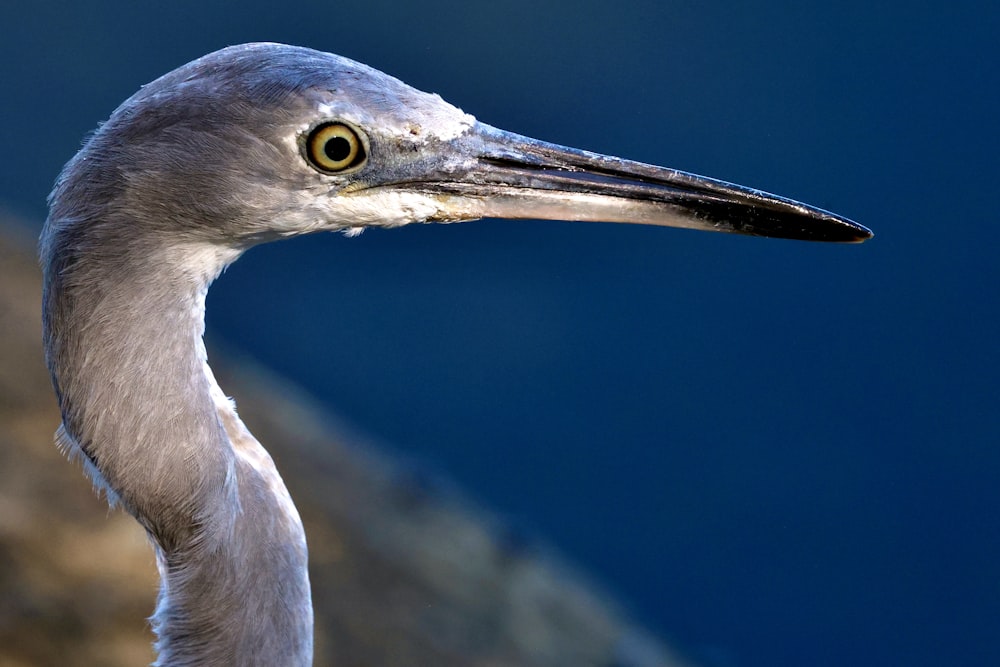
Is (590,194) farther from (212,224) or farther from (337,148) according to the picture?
(212,224)

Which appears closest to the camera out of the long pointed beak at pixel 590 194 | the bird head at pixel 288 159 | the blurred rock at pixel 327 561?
the bird head at pixel 288 159

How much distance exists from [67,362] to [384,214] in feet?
1.82

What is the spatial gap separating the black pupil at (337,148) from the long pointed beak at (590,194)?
14 centimetres

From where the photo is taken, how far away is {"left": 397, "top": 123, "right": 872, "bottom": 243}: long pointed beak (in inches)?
72.3

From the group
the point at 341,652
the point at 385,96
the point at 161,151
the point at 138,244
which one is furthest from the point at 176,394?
the point at 341,652

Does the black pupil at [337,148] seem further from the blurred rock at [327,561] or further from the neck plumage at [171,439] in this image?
the blurred rock at [327,561]

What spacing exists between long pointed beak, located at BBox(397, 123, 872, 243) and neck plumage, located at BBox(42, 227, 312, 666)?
420mm

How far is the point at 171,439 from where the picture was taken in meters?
1.70

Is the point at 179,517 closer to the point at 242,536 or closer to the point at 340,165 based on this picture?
the point at 242,536

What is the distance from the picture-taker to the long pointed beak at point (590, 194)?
1.84 meters

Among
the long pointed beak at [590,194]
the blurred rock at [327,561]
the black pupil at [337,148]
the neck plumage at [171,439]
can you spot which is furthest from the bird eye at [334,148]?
the blurred rock at [327,561]

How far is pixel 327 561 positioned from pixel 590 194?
8.54 feet

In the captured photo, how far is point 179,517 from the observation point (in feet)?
5.69

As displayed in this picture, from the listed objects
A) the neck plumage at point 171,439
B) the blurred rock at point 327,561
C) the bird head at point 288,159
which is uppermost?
the bird head at point 288,159
